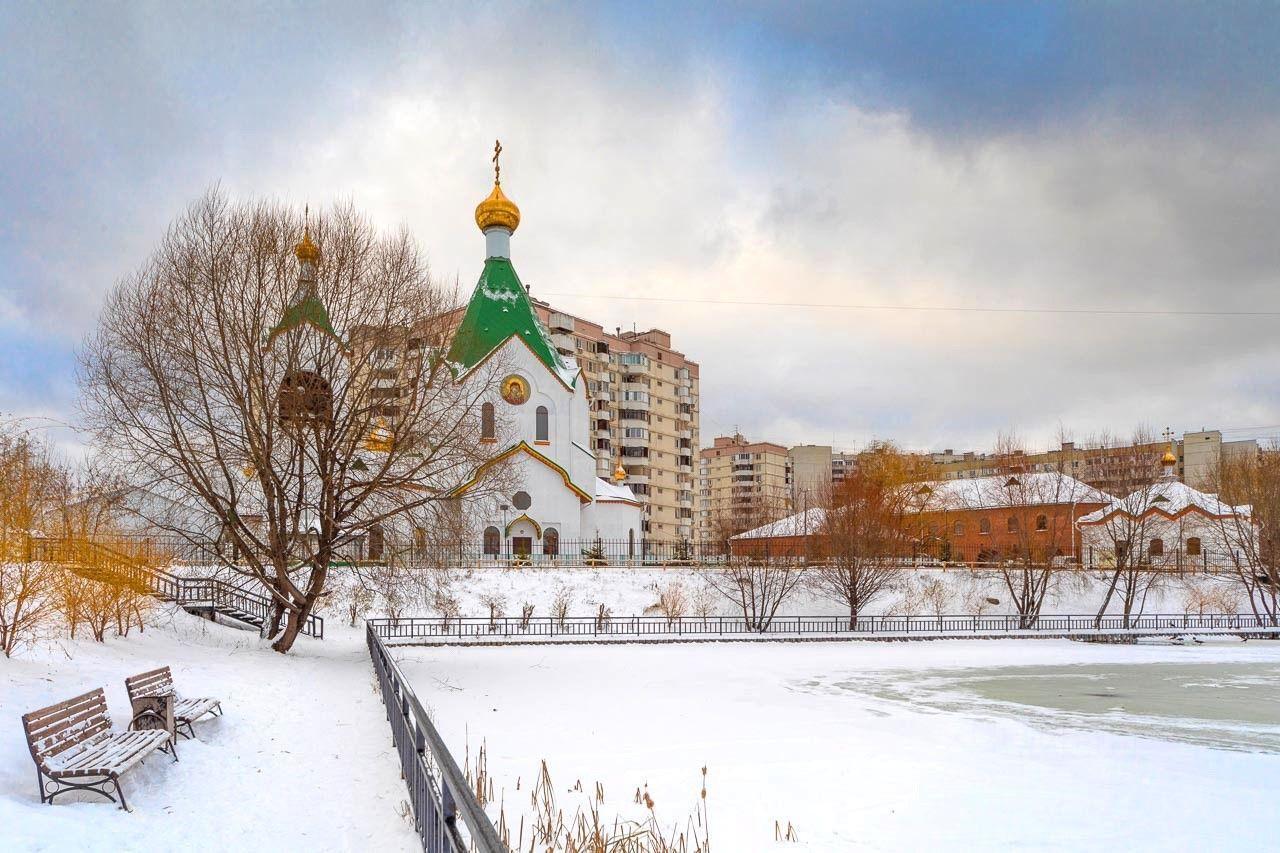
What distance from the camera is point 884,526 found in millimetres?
36344

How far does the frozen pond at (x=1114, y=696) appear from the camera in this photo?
42.2 feet

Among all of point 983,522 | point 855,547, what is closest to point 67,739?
point 855,547

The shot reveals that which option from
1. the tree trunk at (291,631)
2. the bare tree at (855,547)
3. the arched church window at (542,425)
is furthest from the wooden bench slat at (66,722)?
the arched church window at (542,425)

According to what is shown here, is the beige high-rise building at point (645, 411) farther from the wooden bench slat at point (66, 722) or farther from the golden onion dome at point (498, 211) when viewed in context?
the wooden bench slat at point (66, 722)

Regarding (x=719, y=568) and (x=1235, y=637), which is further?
(x=719, y=568)

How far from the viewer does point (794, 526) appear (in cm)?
4122

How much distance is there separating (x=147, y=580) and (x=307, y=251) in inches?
290

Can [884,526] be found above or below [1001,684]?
above

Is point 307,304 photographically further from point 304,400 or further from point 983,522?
point 983,522

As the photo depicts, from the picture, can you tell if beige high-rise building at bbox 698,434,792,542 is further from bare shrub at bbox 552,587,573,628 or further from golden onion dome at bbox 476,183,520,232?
bare shrub at bbox 552,587,573,628

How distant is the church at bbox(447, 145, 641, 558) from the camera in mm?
38656

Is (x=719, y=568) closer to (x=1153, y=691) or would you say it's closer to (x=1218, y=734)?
(x=1153, y=691)

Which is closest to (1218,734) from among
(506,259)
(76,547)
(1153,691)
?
(1153,691)

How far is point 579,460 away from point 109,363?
27.2m
